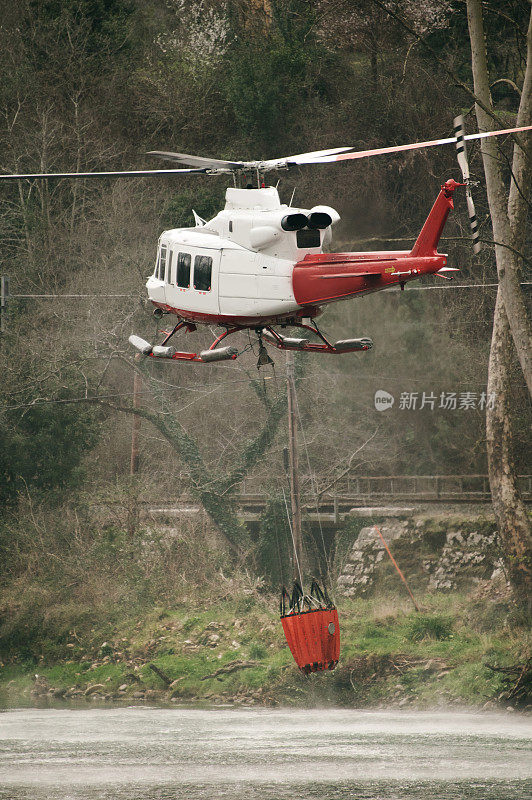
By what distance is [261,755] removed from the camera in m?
22.9

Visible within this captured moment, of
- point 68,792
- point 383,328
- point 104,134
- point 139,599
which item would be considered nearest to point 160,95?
point 104,134

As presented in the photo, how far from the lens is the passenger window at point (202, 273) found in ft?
49.4

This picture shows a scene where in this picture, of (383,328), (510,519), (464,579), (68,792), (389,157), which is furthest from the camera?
(389,157)

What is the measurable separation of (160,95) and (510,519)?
57.3 feet

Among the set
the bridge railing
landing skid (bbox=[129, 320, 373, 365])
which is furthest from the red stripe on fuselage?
the bridge railing

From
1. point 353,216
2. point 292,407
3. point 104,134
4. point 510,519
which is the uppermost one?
point 104,134

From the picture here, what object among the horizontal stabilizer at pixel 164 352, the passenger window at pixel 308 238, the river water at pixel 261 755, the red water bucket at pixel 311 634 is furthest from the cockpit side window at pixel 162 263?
the river water at pixel 261 755

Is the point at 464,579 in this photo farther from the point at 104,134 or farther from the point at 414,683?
the point at 104,134

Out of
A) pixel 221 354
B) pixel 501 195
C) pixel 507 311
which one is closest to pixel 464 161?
pixel 221 354

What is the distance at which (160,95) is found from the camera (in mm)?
34281

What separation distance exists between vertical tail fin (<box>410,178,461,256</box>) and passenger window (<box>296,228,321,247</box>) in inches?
57.1

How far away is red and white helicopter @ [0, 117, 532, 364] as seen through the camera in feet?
45.8

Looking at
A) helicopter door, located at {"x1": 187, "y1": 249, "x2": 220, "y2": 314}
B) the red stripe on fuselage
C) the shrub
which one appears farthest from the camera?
the shrub

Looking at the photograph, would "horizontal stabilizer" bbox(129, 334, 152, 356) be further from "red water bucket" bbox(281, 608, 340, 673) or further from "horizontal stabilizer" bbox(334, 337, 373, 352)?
"red water bucket" bbox(281, 608, 340, 673)
